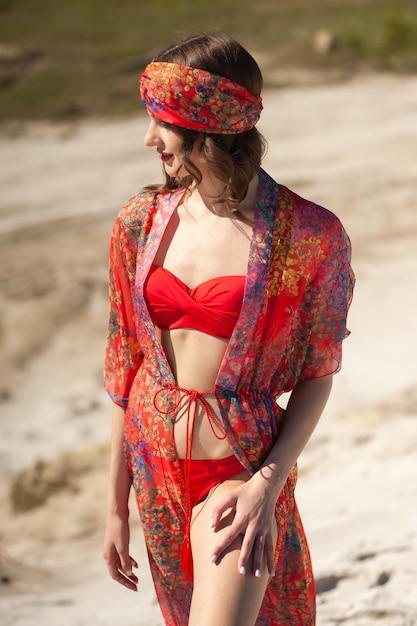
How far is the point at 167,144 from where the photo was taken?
7.50 ft

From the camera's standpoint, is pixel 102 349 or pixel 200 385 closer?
pixel 200 385

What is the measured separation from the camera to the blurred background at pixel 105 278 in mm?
4125

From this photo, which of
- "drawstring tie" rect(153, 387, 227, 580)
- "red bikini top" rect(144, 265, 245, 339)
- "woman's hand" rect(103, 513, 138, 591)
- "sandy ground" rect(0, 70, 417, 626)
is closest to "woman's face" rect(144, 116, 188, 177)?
"red bikini top" rect(144, 265, 245, 339)

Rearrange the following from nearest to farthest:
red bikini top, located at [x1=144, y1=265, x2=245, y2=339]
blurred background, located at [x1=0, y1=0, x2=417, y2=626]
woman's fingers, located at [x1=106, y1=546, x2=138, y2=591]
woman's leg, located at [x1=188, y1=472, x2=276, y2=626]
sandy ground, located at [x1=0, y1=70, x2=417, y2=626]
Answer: woman's leg, located at [x1=188, y1=472, x2=276, y2=626]
red bikini top, located at [x1=144, y1=265, x2=245, y2=339]
woman's fingers, located at [x1=106, y1=546, x2=138, y2=591]
sandy ground, located at [x1=0, y1=70, x2=417, y2=626]
blurred background, located at [x1=0, y1=0, x2=417, y2=626]

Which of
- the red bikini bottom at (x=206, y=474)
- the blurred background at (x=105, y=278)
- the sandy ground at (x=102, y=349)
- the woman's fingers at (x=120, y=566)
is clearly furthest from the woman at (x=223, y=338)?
the sandy ground at (x=102, y=349)

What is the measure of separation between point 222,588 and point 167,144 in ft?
3.28

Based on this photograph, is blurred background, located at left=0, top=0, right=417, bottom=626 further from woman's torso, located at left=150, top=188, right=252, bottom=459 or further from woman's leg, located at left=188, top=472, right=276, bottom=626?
woman's leg, located at left=188, top=472, right=276, bottom=626

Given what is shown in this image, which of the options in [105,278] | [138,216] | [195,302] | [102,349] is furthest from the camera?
[105,278]

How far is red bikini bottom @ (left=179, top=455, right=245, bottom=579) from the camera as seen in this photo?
2.29 m

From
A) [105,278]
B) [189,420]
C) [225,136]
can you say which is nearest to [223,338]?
[189,420]

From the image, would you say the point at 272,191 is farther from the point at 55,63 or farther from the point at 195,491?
the point at 55,63

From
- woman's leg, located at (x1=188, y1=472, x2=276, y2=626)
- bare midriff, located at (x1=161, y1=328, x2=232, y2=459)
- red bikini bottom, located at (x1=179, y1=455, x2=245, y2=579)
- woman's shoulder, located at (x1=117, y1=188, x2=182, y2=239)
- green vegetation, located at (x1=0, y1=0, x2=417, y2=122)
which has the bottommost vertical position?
woman's leg, located at (x1=188, y1=472, x2=276, y2=626)

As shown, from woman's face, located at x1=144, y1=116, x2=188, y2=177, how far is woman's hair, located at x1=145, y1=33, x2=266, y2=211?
0.01 m

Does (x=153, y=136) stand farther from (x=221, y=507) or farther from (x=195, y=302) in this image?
(x=221, y=507)
